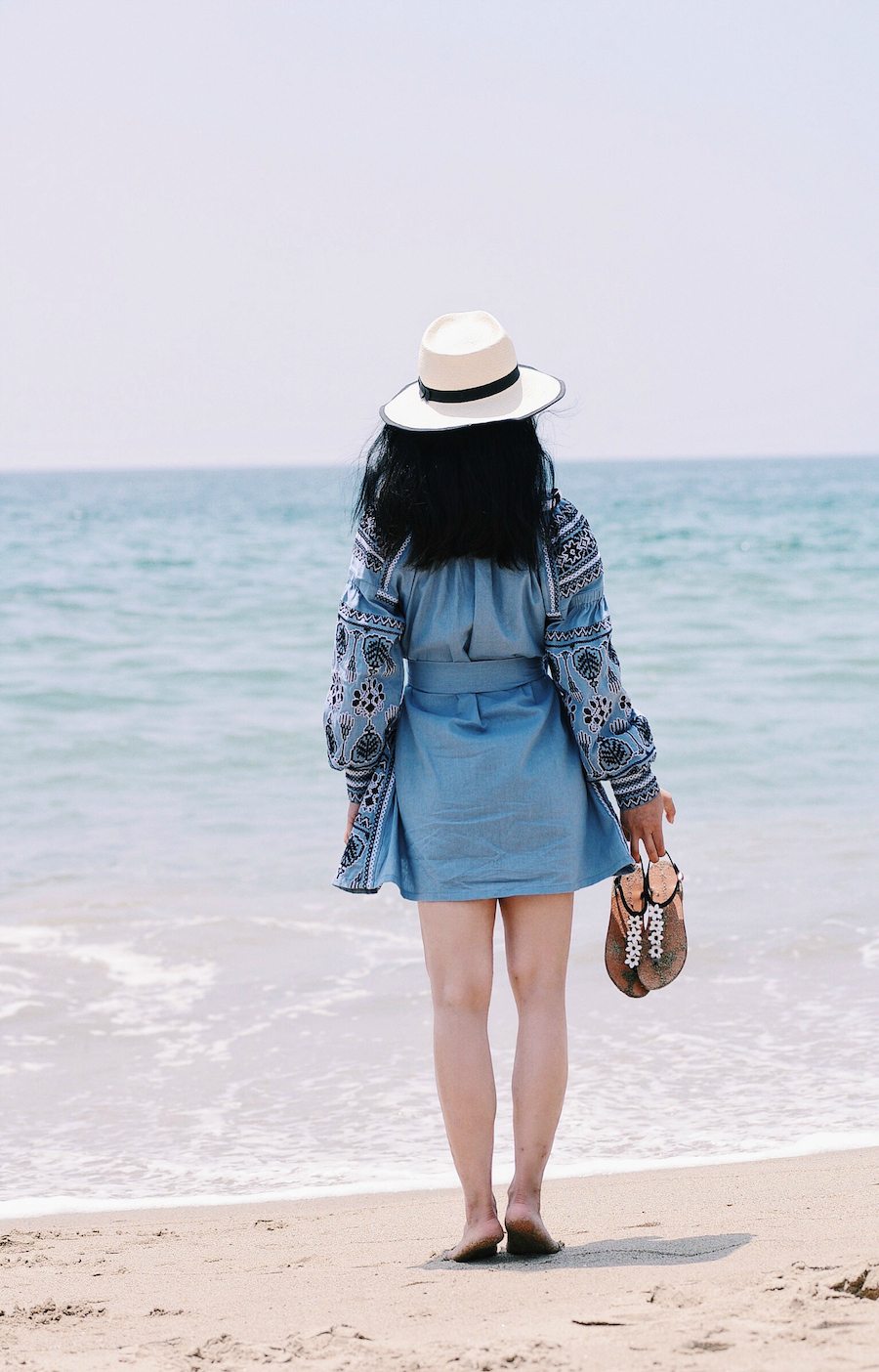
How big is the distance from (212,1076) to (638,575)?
49.2ft

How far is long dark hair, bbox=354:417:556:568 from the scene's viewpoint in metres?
2.43

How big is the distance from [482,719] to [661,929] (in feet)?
1.90

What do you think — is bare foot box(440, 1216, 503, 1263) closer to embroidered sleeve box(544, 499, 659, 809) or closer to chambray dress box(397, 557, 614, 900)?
chambray dress box(397, 557, 614, 900)

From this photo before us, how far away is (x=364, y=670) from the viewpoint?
2492 millimetres

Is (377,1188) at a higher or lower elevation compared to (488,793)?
lower

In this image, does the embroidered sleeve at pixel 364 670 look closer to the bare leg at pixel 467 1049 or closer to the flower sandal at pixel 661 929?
the bare leg at pixel 467 1049

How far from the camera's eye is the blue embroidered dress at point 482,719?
247 cm

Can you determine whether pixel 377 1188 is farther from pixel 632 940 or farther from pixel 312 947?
pixel 312 947

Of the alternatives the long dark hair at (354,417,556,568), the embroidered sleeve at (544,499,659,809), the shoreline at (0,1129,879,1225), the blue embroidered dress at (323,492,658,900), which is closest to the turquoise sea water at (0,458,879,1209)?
the shoreline at (0,1129,879,1225)

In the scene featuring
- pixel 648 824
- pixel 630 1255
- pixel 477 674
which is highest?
pixel 477 674

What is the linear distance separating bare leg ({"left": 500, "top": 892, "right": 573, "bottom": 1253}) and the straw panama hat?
0.82 m

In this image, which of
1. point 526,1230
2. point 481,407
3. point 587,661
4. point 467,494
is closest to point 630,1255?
point 526,1230

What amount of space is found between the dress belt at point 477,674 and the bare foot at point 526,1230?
0.87m

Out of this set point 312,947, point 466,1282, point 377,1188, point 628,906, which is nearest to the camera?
point 466,1282
